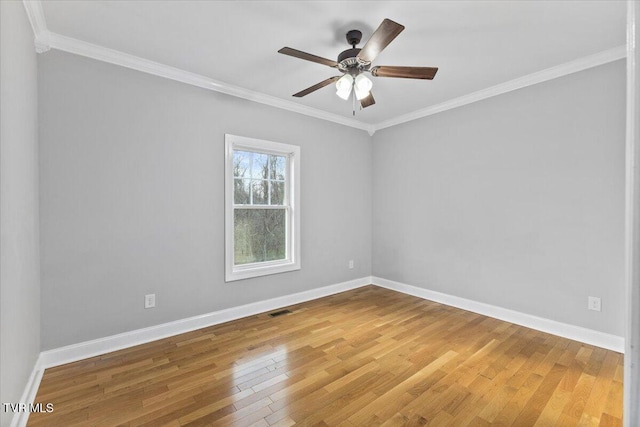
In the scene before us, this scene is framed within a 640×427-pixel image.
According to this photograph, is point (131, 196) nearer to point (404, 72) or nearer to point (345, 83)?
point (345, 83)

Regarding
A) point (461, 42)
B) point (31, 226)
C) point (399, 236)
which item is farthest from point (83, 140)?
point (399, 236)

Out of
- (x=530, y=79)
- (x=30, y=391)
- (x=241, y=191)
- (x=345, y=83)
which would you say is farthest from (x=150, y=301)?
(x=530, y=79)

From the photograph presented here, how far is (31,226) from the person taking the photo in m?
2.07

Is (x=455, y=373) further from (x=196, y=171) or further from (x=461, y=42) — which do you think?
(x=196, y=171)

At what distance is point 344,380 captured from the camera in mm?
2186

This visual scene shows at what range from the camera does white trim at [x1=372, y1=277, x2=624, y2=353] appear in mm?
2664

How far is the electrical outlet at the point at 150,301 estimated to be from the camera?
9.17ft

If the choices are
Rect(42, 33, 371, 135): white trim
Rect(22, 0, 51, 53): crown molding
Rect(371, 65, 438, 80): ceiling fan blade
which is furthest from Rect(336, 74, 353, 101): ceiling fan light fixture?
Rect(22, 0, 51, 53): crown molding

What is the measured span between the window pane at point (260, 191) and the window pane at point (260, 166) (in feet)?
0.25

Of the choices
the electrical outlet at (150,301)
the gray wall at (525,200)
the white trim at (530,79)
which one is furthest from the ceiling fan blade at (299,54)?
the electrical outlet at (150,301)

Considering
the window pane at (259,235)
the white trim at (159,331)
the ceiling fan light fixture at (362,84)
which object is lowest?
the white trim at (159,331)

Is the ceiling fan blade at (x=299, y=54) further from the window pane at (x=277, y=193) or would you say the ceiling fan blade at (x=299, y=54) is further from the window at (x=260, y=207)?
the window pane at (x=277, y=193)

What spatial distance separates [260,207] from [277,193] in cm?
31

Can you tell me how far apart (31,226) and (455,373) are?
325cm
